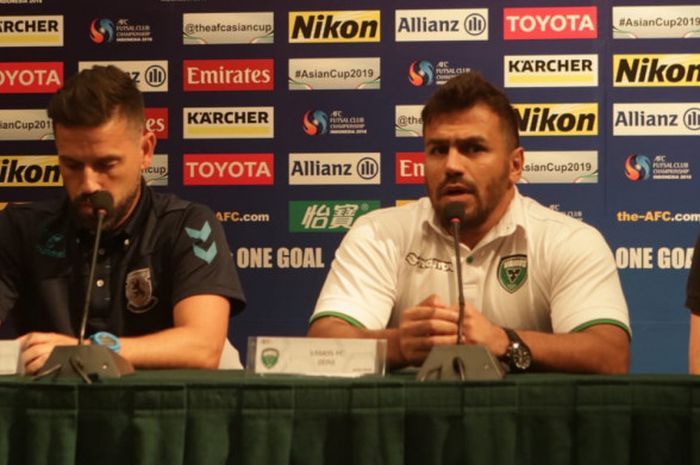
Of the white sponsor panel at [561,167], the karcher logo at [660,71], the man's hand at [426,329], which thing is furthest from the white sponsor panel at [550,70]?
the man's hand at [426,329]

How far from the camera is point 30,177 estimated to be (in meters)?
3.89

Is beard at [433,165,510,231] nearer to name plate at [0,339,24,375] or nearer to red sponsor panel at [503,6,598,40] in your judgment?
name plate at [0,339,24,375]

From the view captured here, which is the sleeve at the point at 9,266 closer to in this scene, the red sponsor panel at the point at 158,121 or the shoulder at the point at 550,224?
the shoulder at the point at 550,224

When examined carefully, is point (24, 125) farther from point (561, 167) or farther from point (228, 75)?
point (561, 167)

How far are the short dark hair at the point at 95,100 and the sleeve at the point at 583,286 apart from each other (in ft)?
3.26

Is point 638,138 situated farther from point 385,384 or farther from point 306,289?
point 385,384

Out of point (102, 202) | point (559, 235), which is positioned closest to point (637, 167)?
point (559, 235)

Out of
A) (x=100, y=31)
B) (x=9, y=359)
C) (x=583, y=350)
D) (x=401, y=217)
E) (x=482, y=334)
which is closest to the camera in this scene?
(x=9, y=359)

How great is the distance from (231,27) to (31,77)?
2.73 ft

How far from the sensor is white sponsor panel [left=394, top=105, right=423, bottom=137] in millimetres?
3764

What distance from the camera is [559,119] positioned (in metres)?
3.73

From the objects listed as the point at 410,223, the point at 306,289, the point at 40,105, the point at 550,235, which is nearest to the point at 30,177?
the point at 40,105

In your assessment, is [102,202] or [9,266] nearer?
[102,202]

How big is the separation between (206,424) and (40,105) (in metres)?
2.85
